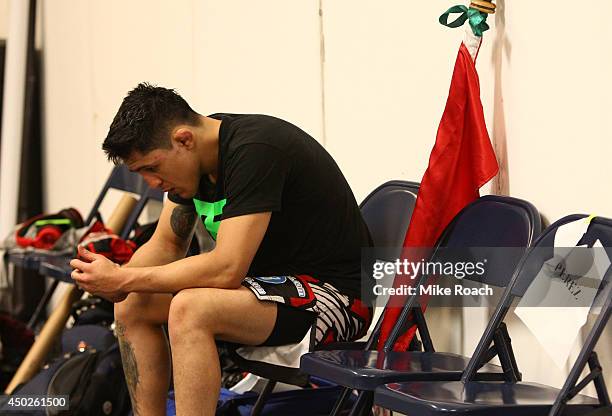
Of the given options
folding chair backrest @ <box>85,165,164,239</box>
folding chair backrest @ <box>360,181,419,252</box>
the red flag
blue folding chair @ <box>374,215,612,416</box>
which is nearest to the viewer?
blue folding chair @ <box>374,215,612,416</box>

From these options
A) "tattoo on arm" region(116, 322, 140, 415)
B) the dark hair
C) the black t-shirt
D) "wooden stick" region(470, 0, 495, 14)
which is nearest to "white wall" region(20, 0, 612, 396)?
"wooden stick" region(470, 0, 495, 14)

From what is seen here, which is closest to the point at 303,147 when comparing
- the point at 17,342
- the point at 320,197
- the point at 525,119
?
the point at 320,197

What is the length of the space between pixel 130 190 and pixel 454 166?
2.32m

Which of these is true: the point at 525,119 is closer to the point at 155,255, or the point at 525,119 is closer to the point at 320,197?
the point at 320,197

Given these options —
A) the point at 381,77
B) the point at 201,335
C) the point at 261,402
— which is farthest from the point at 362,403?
the point at 381,77

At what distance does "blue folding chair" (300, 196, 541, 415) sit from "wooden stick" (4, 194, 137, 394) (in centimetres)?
202

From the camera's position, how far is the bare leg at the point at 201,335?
253 cm

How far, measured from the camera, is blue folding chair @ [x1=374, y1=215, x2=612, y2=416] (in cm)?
210

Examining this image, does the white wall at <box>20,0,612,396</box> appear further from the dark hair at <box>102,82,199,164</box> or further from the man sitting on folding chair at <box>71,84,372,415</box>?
the dark hair at <box>102,82,199,164</box>

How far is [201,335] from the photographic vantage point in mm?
2545

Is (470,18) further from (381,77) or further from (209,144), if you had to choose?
(209,144)

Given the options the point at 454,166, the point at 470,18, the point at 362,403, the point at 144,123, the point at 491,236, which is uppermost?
the point at 470,18

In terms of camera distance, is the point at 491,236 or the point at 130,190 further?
the point at 130,190

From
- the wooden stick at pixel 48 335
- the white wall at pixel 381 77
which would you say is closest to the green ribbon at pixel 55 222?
the wooden stick at pixel 48 335
